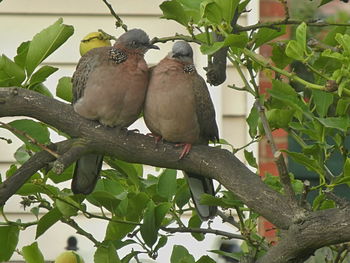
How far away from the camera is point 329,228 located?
6.62 ft

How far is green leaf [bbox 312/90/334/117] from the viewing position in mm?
2273

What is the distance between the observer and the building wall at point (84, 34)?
196 inches

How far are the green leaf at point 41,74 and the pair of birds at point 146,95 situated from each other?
1.03 ft

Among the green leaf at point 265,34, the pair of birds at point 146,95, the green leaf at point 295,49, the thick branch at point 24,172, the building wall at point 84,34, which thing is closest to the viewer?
the green leaf at point 295,49

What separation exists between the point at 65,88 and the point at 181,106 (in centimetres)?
43

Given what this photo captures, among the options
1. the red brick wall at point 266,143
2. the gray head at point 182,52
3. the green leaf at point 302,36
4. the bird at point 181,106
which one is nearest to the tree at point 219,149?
the green leaf at point 302,36

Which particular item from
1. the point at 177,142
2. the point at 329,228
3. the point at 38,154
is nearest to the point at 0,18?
the point at 177,142

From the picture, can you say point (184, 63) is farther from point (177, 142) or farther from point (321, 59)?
point (321, 59)

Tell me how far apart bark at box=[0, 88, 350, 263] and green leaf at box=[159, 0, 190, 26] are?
32 cm

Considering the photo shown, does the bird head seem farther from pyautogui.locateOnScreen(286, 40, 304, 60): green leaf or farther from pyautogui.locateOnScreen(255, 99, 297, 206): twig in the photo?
pyautogui.locateOnScreen(286, 40, 304, 60): green leaf

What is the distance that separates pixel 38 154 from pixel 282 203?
588mm

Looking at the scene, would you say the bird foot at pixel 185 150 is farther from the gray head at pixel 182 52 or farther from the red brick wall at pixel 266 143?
the red brick wall at pixel 266 143

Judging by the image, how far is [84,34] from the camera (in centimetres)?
501

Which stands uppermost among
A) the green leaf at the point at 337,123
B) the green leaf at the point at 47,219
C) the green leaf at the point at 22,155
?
the green leaf at the point at 337,123
